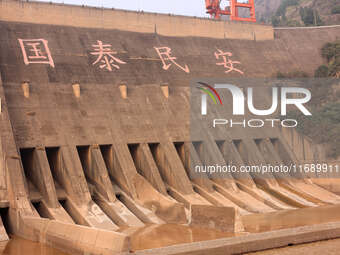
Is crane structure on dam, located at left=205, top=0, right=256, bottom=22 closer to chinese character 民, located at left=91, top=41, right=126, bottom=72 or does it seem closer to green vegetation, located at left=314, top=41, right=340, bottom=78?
green vegetation, located at left=314, top=41, right=340, bottom=78

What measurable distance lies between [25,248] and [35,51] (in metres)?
14.0

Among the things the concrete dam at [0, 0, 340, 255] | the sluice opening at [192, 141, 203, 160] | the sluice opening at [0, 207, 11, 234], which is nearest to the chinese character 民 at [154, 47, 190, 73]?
the concrete dam at [0, 0, 340, 255]

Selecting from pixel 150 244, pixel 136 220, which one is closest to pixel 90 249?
pixel 150 244

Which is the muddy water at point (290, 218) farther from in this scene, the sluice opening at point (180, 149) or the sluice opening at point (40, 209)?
the sluice opening at point (40, 209)

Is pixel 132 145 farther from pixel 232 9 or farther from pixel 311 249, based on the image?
pixel 232 9

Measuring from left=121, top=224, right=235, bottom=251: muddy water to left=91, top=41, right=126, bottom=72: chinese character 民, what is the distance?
11.9 m

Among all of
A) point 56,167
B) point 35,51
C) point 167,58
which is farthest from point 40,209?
point 167,58

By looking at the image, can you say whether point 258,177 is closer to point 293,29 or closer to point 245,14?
point 293,29

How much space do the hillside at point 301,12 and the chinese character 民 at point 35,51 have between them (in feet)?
91.3

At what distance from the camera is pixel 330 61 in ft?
130

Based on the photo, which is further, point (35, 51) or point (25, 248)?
point (35, 51)

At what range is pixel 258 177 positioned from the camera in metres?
30.9

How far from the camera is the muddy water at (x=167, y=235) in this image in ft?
64.5

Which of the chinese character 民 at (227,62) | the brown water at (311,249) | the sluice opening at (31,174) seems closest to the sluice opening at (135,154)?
the sluice opening at (31,174)
